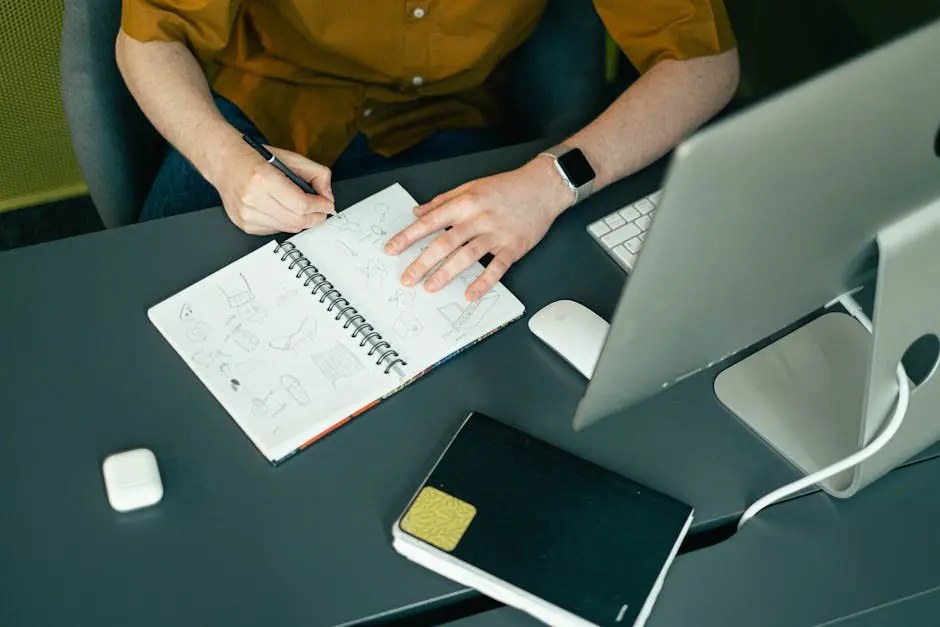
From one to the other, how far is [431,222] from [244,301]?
0.75 ft

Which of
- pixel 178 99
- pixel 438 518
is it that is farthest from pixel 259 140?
pixel 438 518

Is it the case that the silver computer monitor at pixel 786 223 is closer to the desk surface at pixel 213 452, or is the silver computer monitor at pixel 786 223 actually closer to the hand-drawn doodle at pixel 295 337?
the desk surface at pixel 213 452

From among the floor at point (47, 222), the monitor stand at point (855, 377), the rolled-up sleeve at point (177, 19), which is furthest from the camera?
the floor at point (47, 222)

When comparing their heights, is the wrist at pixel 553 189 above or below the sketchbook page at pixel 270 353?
below

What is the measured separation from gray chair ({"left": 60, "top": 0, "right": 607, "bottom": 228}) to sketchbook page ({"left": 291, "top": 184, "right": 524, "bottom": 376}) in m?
0.31

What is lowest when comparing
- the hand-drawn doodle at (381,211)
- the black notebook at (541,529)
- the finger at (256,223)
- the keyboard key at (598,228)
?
the black notebook at (541,529)

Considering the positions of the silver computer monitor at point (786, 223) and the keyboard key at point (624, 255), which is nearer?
the silver computer monitor at point (786, 223)

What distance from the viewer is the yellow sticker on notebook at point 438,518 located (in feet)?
3.03

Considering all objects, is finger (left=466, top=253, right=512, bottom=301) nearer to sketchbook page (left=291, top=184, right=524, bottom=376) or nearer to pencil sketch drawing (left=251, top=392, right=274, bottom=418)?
sketchbook page (left=291, top=184, right=524, bottom=376)

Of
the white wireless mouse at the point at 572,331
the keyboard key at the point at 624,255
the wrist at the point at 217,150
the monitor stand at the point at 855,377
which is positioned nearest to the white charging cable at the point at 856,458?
the monitor stand at the point at 855,377

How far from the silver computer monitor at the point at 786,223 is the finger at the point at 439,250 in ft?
1.00

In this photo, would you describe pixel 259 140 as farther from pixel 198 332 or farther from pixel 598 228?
pixel 598 228

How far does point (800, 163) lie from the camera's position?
0.67 m

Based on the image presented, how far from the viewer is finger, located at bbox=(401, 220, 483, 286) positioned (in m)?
1.12
